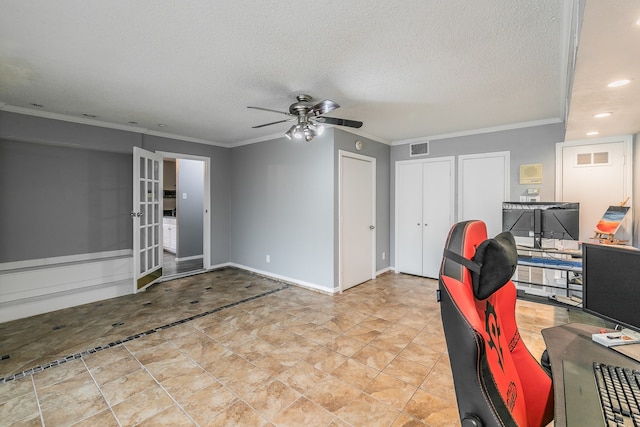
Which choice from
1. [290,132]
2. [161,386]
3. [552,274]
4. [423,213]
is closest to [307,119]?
[290,132]

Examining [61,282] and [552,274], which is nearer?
[61,282]

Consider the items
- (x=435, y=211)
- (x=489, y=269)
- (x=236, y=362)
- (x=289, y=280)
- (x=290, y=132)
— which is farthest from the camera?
(x=435, y=211)

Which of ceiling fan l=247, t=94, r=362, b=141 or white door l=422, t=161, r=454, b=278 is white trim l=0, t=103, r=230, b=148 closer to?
ceiling fan l=247, t=94, r=362, b=141

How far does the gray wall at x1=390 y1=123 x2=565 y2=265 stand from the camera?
3.77 metres

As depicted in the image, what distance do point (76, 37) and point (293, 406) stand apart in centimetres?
291

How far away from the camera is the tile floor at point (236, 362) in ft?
5.99

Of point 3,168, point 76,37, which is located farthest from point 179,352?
point 3,168

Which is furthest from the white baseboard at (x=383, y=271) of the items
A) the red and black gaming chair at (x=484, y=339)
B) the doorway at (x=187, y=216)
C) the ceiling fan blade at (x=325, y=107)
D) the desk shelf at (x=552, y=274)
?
the red and black gaming chair at (x=484, y=339)

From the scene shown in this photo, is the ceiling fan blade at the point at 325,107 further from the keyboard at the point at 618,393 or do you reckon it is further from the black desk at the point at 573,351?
the keyboard at the point at 618,393

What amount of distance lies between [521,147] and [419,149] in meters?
1.47

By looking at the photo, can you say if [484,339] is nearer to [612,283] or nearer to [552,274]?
[612,283]

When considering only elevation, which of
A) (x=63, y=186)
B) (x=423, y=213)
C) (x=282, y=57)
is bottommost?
(x=423, y=213)

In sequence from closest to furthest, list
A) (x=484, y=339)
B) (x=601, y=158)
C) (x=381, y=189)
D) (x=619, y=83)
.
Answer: (x=484, y=339), (x=619, y=83), (x=601, y=158), (x=381, y=189)

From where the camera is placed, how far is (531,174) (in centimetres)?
389
